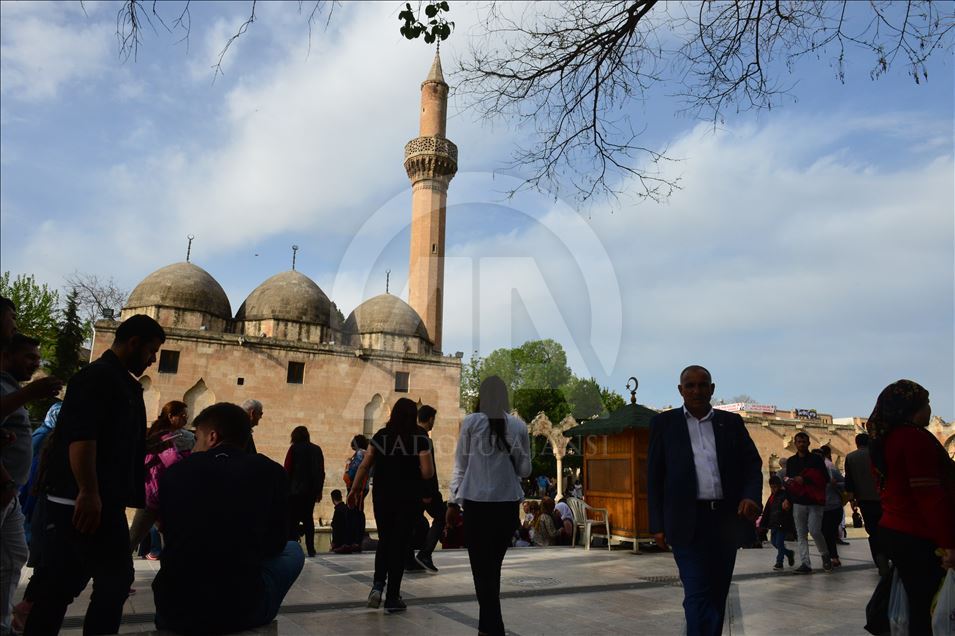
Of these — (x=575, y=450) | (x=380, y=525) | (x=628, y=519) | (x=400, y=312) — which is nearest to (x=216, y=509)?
(x=380, y=525)

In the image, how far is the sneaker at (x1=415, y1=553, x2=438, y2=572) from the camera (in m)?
6.29

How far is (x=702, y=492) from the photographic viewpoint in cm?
316

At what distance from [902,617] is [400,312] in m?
24.7

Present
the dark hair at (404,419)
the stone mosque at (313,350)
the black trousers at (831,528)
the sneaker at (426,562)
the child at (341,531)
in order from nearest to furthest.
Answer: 1. the dark hair at (404,419)
2. the sneaker at (426,562)
3. the black trousers at (831,528)
4. the child at (341,531)
5. the stone mosque at (313,350)

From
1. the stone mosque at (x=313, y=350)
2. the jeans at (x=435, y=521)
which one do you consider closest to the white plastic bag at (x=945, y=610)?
the jeans at (x=435, y=521)

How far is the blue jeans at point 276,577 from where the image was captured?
2.57 metres

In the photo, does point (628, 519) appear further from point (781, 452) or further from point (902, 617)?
point (781, 452)

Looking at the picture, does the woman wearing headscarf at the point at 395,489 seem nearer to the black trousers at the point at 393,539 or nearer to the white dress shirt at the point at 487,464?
the black trousers at the point at 393,539

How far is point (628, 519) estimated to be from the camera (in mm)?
8609

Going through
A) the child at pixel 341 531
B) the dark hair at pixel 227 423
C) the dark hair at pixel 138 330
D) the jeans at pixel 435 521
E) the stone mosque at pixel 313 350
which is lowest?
the child at pixel 341 531

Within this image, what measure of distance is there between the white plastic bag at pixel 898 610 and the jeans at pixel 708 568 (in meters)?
0.71

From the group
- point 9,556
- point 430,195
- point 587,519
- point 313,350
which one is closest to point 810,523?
point 587,519

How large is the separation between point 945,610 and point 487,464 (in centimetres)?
221

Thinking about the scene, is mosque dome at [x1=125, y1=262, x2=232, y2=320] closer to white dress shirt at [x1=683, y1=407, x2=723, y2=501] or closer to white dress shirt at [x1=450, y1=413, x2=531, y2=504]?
white dress shirt at [x1=450, y1=413, x2=531, y2=504]
